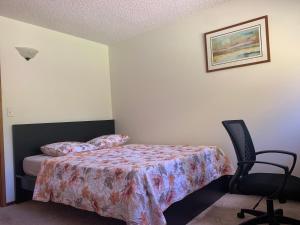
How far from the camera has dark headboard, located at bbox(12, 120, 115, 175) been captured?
125 inches

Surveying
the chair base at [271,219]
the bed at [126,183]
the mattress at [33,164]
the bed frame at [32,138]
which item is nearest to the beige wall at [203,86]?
the bed at [126,183]

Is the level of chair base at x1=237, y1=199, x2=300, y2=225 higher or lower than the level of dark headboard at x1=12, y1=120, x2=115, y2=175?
lower

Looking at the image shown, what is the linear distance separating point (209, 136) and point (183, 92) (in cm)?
72

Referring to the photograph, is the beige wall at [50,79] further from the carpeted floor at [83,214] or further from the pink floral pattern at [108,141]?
the pink floral pattern at [108,141]

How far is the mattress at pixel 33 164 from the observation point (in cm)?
293

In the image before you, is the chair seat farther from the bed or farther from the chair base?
the bed

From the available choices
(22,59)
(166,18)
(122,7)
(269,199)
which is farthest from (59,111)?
(269,199)

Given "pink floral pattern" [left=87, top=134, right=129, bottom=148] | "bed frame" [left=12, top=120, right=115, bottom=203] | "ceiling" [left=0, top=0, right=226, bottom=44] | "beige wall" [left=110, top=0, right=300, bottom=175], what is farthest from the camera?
"pink floral pattern" [left=87, top=134, right=129, bottom=148]

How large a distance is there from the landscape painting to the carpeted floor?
1680 mm

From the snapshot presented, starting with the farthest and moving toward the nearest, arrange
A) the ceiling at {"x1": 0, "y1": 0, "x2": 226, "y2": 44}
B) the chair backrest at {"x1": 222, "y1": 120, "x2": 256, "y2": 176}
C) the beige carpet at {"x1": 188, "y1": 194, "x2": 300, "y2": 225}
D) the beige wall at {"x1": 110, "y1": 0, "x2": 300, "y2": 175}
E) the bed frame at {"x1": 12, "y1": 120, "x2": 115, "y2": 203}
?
the bed frame at {"x1": 12, "y1": 120, "x2": 115, "y2": 203} < the ceiling at {"x1": 0, "y1": 0, "x2": 226, "y2": 44} < the beige wall at {"x1": 110, "y1": 0, "x2": 300, "y2": 175} < the beige carpet at {"x1": 188, "y1": 194, "x2": 300, "y2": 225} < the chair backrest at {"x1": 222, "y1": 120, "x2": 256, "y2": 176}

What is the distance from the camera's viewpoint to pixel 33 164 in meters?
2.99

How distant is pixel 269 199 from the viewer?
1.93 meters

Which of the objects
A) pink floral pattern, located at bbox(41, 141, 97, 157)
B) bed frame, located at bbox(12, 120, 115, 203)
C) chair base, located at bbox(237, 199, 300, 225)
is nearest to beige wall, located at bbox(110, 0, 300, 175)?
bed frame, located at bbox(12, 120, 115, 203)

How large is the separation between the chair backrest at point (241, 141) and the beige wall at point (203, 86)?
2.52ft
